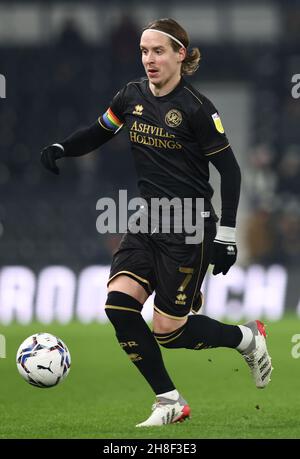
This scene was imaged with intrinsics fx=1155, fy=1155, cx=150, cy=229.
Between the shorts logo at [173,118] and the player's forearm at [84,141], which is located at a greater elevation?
the shorts logo at [173,118]

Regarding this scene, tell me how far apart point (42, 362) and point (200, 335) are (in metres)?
0.96

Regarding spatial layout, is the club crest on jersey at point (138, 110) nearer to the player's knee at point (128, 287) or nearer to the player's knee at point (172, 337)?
the player's knee at point (128, 287)

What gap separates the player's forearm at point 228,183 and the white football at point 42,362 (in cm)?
132

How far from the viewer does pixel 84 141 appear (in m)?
7.12

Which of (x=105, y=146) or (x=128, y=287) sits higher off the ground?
(x=105, y=146)

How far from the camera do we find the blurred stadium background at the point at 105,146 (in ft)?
51.1

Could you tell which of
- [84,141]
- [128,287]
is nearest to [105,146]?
[84,141]

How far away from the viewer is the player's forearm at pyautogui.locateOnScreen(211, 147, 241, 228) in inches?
255

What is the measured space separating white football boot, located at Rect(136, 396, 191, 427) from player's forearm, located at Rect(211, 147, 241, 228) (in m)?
1.04

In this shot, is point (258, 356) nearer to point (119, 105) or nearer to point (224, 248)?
point (224, 248)

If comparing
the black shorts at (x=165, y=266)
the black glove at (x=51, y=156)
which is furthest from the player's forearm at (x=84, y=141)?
the black shorts at (x=165, y=266)

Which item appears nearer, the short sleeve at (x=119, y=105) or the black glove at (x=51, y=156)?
the short sleeve at (x=119, y=105)

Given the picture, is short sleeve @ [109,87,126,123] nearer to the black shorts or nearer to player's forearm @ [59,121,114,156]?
player's forearm @ [59,121,114,156]
